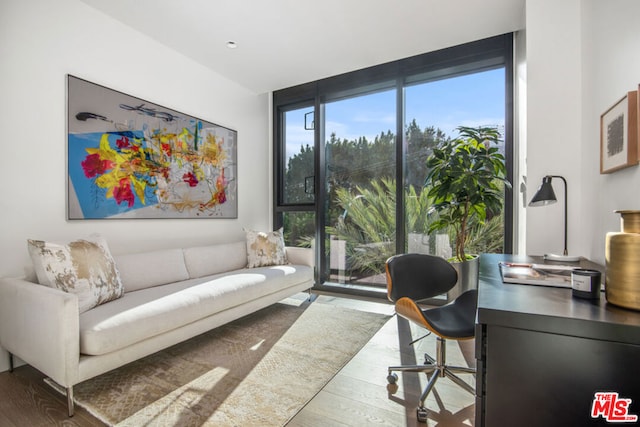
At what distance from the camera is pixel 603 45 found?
70.8 inches

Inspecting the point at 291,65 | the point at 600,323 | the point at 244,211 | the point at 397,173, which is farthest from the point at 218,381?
the point at 291,65

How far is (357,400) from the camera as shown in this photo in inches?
69.9

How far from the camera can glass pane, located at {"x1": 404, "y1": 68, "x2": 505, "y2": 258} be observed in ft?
10.9

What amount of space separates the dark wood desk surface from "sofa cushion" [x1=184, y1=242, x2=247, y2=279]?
2727 millimetres


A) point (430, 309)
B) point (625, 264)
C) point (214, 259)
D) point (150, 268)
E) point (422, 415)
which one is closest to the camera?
point (625, 264)

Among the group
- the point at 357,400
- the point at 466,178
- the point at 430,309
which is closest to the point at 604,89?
the point at 466,178

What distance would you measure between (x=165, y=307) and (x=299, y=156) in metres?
2.94

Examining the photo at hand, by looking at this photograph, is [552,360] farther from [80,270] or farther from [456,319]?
[80,270]

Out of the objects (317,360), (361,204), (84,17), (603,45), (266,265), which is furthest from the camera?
(361,204)

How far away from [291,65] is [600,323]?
368 cm

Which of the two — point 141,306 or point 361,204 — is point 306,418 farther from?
point 361,204

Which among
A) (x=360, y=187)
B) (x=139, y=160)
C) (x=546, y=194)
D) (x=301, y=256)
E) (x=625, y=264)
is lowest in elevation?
(x=301, y=256)

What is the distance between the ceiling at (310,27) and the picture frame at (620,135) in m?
1.60
